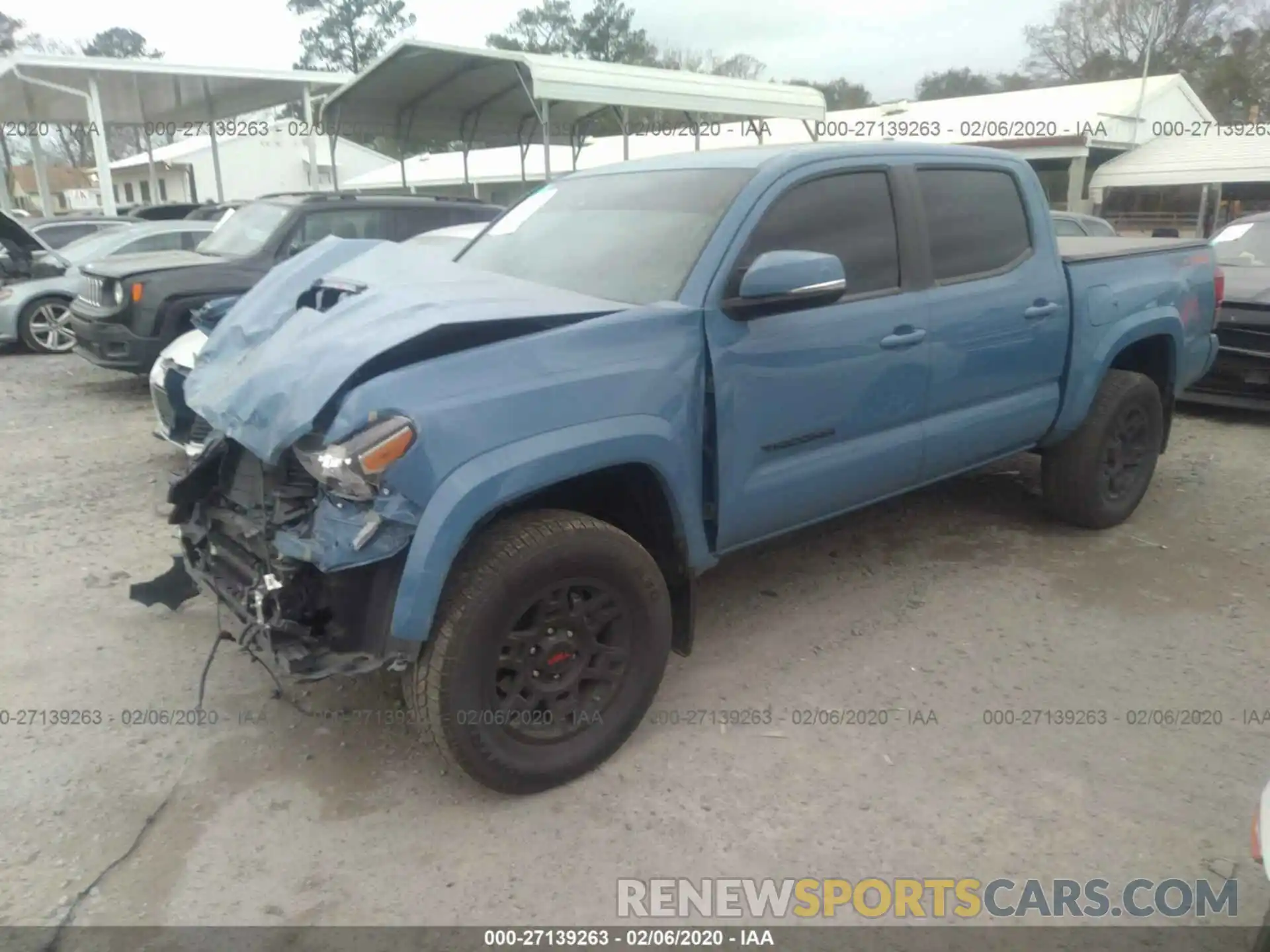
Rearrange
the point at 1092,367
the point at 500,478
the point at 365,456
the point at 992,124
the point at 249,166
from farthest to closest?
the point at 249,166, the point at 992,124, the point at 1092,367, the point at 500,478, the point at 365,456

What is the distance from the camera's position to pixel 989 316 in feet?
13.7

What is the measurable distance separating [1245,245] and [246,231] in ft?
29.0

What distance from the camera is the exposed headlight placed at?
2.59 m

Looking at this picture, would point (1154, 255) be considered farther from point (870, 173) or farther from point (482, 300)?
point (482, 300)

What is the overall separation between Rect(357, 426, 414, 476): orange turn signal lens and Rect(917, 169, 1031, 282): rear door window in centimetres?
253

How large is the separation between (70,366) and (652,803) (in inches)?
379

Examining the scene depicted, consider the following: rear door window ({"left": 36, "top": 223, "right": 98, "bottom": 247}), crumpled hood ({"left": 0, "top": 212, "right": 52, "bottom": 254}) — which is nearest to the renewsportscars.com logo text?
crumpled hood ({"left": 0, "top": 212, "right": 52, "bottom": 254})

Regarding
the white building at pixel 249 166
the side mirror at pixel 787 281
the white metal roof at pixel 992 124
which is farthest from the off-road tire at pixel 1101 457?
the white building at pixel 249 166

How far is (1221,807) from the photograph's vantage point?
118 inches

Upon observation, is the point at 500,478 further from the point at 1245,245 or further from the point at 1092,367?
the point at 1245,245

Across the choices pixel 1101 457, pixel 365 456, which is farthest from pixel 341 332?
pixel 1101 457

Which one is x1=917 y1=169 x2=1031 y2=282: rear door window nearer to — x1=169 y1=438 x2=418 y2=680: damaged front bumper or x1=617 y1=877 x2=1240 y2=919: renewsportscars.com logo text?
x1=617 y1=877 x2=1240 y2=919: renewsportscars.com logo text

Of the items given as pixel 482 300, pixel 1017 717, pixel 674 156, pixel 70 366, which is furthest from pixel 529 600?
pixel 70 366

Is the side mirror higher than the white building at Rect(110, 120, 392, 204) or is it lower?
lower
